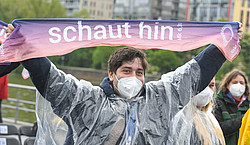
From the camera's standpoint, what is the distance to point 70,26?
2.61 metres

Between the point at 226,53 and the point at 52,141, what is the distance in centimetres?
125

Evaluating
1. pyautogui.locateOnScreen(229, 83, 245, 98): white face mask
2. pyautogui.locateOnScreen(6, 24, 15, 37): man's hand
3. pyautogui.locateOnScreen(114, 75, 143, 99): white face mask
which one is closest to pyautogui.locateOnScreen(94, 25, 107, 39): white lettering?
pyautogui.locateOnScreen(114, 75, 143, 99): white face mask

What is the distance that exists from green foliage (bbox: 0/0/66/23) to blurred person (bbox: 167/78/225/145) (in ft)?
147

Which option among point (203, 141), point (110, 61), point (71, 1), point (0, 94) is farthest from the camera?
point (71, 1)

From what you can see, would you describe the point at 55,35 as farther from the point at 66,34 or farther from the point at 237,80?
the point at 237,80

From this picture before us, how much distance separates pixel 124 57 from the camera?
2.64 m

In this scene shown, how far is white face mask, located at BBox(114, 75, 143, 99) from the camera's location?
256 cm

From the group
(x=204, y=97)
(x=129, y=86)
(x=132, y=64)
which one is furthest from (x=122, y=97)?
(x=204, y=97)

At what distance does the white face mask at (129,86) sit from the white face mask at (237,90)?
80.5 inches

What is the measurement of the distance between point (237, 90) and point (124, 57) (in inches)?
82.3

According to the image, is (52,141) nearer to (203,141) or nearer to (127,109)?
(127,109)

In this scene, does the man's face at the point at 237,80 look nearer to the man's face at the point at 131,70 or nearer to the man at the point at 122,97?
the man at the point at 122,97

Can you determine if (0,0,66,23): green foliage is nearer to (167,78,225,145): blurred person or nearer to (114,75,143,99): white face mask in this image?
(167,78,225,145): blurred person

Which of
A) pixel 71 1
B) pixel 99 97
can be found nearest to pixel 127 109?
pixel 99 97
